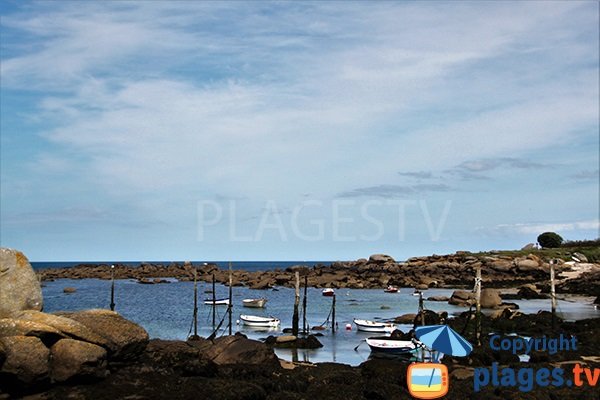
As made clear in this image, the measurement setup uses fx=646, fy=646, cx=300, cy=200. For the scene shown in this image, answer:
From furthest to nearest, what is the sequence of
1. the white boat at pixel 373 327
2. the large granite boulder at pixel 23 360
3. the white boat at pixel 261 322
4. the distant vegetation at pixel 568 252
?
the distant vegetation at pixel 568 252
the white boat at pixel 261 322
the white boat at pixel 373 327
the large granite boulder at pixel 23 360

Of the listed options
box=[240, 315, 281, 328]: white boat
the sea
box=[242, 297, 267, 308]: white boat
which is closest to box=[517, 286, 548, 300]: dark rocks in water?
the sea

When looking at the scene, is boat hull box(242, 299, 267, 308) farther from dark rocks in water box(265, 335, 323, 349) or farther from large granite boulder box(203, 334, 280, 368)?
large granite boulder box(203, 334, 280, 368)

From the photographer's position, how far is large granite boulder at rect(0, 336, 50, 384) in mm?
22422

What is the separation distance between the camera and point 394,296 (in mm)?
90188

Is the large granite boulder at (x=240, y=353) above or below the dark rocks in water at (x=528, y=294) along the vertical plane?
below

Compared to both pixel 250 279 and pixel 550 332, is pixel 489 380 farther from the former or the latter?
pixel 250 279

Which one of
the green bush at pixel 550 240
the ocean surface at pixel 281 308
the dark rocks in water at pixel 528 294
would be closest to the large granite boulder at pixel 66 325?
the ocean surface at pixel 281 308

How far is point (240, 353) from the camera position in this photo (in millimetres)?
30578

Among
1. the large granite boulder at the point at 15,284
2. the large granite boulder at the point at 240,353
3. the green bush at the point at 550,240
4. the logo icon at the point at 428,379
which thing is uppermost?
the green bush at the point at 550,240

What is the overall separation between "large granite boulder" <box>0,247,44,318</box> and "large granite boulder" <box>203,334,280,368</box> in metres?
8.70

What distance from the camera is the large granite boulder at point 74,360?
23.4 metres

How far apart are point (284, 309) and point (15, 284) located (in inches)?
2026

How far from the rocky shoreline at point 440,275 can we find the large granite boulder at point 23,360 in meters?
68.4

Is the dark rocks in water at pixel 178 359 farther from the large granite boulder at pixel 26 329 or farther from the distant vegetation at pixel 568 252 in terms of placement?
the distant vegetation at pixel 568 252
